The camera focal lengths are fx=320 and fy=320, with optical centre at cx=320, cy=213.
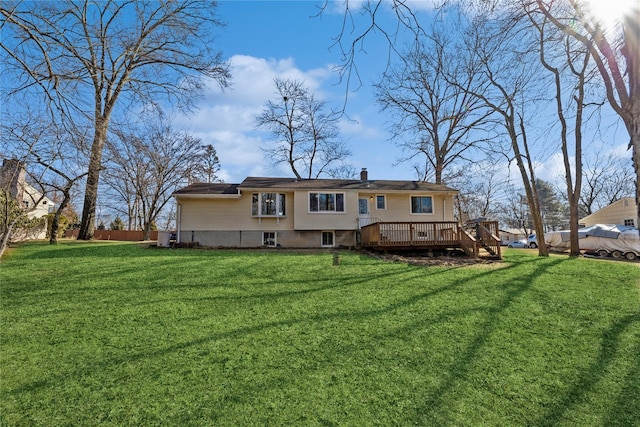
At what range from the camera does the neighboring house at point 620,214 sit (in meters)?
24.7

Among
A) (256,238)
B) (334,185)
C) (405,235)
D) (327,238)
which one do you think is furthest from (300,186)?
(405,235)

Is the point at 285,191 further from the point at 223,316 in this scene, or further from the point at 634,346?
the point at 634,346

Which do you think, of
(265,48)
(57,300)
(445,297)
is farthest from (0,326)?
(445,297)

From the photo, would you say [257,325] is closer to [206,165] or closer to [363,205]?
[363,205]

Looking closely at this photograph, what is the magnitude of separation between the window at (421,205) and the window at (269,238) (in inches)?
309

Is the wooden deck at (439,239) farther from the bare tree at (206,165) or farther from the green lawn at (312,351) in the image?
the bare tree at (206,165)

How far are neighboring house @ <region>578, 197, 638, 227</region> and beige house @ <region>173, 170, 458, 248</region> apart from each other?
61.5 ft

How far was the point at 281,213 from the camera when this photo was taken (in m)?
16.8

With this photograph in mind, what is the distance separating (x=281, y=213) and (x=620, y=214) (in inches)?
1096

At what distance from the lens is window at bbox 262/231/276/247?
1677cm

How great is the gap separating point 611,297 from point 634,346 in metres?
2.84

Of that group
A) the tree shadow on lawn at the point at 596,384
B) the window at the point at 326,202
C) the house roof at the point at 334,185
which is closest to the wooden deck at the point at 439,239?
the window at the point at 326,202

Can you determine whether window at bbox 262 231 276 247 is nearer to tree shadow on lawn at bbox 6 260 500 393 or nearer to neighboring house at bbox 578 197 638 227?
tree shadow on lawn at bbox 6 260 500 393

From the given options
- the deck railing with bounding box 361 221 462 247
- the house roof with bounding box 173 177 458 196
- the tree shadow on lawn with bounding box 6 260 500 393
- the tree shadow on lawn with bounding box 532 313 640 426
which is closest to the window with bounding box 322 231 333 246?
the deck railing with bounding box 361 221 462 247
